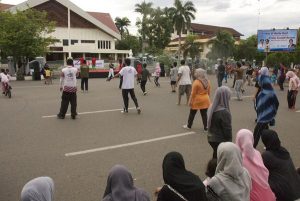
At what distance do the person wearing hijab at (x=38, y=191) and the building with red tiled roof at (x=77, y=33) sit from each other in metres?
48.0

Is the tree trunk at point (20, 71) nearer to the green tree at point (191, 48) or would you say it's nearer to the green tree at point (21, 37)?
the green tree at point (21, 37)

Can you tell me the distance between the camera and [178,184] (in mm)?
3623

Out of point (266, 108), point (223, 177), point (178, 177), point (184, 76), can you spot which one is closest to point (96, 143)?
point (266, 108)

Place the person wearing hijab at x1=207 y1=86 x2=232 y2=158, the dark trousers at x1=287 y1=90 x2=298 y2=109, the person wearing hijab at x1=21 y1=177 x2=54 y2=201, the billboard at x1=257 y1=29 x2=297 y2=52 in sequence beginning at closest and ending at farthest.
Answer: the person wearing hijab at x1=21 y1=177 x2=54 y2=201
the person wearing hijab at x1=207 y1=86 x2=232 y2=158
the dark trousers at x1=287 y1=90 x2=298 y2=109
the billboard at x1=257 y1=29 x2=297 y2=52

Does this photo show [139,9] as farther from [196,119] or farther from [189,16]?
[196,119]

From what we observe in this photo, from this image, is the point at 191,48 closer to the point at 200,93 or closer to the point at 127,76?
the point at 127,76

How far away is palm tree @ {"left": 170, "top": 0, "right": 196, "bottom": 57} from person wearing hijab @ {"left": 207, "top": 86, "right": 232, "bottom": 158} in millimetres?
60205

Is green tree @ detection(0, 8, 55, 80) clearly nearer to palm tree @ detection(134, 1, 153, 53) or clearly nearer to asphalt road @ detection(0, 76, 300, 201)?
asphalt road @ detection(0, 76, 300, 201)

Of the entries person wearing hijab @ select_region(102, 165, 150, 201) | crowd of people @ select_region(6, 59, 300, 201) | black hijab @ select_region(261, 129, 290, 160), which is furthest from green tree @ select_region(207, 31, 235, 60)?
person wearing hijab @ select_region(102, 165, 150, 201)

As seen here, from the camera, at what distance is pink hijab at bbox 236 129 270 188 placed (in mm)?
4469

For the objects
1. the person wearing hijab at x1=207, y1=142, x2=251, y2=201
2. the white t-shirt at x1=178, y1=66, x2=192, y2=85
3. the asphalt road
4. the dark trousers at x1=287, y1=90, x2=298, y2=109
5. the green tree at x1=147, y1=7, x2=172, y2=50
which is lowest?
the asphalt road

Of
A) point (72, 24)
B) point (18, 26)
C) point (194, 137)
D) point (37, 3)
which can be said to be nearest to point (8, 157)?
point (194, 137)

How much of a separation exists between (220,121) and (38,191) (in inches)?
143

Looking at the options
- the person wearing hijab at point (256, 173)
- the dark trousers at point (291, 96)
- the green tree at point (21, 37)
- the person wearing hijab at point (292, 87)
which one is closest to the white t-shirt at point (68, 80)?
the person wearing hijab at point (256, 173)
